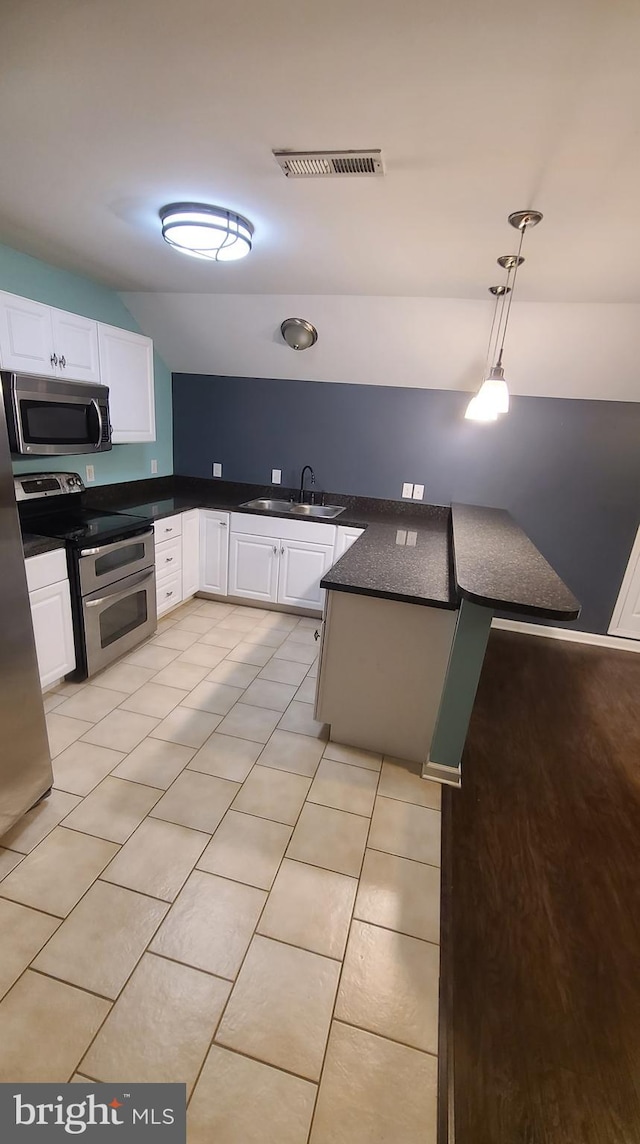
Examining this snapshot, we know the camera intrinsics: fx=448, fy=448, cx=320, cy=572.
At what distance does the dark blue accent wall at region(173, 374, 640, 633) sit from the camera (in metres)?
3.25

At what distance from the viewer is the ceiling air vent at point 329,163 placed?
1.37 m

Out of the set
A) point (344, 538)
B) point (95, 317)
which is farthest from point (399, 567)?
point (95, 317)

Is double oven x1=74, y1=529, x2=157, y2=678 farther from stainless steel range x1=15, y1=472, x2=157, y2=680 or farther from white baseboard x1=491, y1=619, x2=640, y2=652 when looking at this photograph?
white baseboard x1=491, y1=619, x2=640, y2=652

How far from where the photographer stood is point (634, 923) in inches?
60.3

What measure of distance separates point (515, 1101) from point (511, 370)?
344 cm

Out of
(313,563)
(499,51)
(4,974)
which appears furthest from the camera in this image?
(313,563)

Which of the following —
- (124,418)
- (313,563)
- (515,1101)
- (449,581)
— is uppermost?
(124,418)

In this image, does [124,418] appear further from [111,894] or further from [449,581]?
[111,894]

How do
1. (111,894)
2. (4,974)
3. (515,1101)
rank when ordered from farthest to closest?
1. (111,894)
2. (4,974)
3. (515,1101)

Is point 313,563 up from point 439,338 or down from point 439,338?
down

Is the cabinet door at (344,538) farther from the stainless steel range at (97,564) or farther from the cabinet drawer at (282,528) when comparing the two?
the stainless steel range at (97,564)

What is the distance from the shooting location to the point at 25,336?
7.43ft

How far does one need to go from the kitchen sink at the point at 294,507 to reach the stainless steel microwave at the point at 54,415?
4.27 feet

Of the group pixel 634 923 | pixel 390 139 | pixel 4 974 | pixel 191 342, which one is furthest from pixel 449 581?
pixel 191 342
